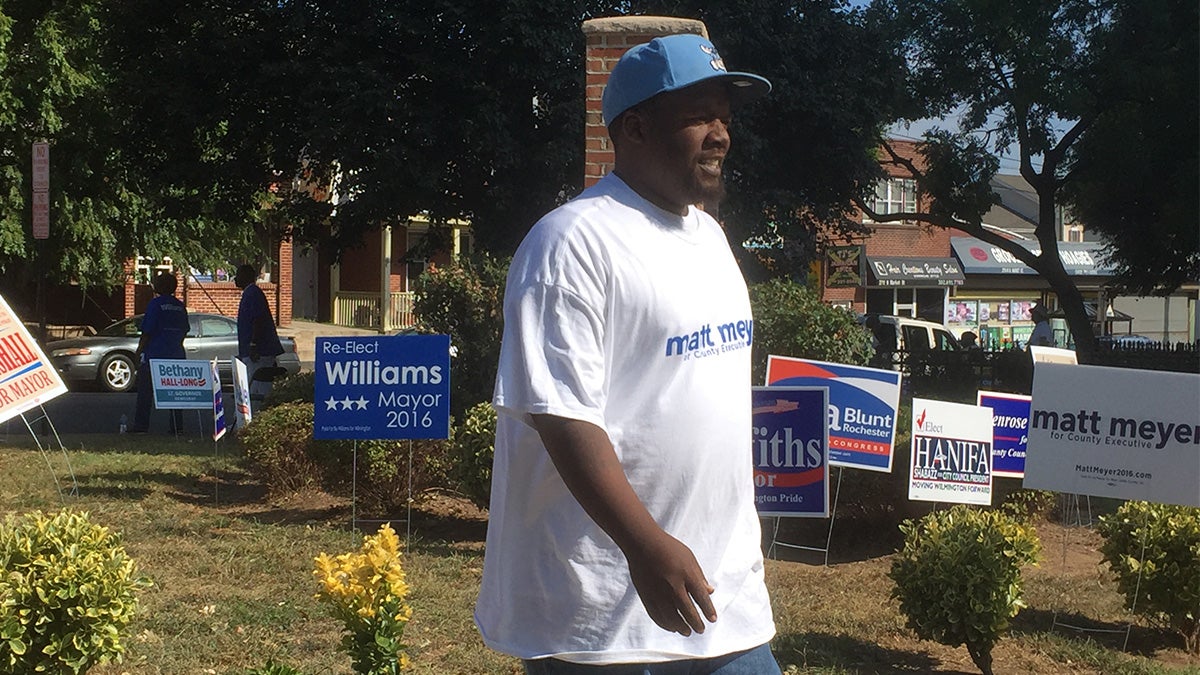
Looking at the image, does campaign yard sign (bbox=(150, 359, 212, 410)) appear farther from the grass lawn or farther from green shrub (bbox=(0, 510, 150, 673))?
green shrub (bbox=(0, 510, 150, 673))

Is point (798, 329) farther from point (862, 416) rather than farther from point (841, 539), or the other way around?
point (862, 416)

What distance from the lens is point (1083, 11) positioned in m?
20.1

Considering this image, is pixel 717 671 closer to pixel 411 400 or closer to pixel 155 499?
pixel 411 400

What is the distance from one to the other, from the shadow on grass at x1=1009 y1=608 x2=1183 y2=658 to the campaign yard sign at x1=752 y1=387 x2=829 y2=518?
1.23 meters

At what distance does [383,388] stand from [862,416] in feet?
9.01

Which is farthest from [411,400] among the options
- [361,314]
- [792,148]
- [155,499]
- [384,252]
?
[361,314]

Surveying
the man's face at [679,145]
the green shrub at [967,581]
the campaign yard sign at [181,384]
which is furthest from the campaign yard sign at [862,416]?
the campaign yard sign at [181,384]

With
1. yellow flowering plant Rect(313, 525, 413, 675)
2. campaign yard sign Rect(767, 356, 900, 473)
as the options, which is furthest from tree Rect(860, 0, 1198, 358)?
yellow flowering plant Rect(313, 525, 413, 675)

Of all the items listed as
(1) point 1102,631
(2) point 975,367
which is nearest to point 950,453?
(1) point 1102,631

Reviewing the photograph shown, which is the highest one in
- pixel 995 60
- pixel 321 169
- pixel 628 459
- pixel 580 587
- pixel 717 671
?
pixel 995 60

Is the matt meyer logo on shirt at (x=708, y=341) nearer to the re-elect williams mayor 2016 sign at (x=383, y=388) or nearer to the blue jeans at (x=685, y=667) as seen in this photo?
the blue jeans at (x=685, y=667)

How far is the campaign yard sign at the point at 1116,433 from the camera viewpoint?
18.5 ft

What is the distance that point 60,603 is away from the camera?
4.51 m

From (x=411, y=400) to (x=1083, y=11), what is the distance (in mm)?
15965
